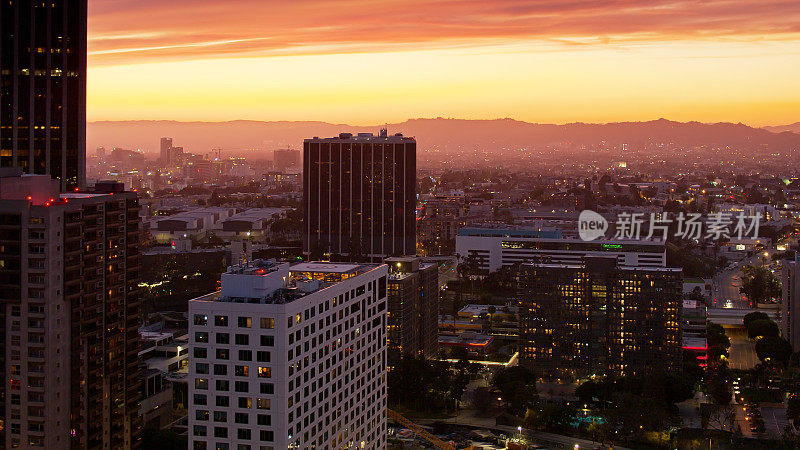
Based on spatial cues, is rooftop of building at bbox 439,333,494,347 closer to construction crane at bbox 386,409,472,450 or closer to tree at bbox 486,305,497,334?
tree at bbox 486,305,497,334

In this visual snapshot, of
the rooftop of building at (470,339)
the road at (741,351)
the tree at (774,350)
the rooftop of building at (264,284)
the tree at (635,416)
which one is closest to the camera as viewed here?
the rooftop of building at (264,284)

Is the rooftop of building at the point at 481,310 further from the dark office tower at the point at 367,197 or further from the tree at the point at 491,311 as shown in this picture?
the dark office tower at the point at 367,197

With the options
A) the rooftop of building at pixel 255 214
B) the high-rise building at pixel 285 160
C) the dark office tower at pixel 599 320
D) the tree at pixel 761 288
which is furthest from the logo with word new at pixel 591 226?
the high-rise building at pixel 285 160

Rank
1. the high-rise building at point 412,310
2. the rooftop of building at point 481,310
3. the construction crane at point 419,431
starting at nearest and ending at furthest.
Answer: the construction crane at point 419,431 → the high-rise building at point 412,310 → the rooftop of building at point 481,310

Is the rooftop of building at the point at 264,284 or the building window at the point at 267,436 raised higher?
the rooftop of building at the point at 264,284

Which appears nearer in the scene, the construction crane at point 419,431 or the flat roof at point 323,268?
the flat roof at point 323,268

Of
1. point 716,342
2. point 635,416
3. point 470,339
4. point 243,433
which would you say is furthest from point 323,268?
point 716,342

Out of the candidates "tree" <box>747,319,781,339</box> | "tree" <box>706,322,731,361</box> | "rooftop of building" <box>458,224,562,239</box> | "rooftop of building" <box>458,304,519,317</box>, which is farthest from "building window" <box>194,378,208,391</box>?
"rooftop of building" <box>458,224,562,239</box>

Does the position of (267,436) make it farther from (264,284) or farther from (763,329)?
(763,329)
